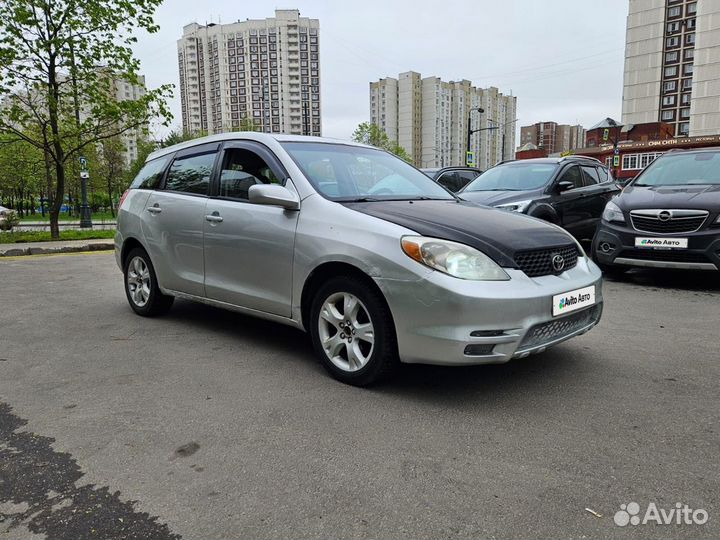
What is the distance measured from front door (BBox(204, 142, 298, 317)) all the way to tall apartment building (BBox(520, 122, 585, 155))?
116780 mm

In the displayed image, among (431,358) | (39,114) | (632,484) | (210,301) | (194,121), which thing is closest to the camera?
(632,484)

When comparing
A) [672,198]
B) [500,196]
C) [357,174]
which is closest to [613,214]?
[672,198]

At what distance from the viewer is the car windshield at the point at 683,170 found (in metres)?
7.51

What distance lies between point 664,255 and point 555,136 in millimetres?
122097

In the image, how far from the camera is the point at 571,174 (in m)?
9.47

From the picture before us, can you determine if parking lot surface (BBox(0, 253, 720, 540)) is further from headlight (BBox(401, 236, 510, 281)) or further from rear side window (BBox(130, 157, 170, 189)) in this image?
rear side window (BBox(130, 157, 170, 189))

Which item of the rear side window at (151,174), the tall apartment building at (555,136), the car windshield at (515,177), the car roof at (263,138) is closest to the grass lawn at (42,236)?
the rear side window at (151,174)

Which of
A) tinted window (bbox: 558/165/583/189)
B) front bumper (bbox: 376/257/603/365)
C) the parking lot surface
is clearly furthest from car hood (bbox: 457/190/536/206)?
front bumper (bbox: 376/257/603/365)

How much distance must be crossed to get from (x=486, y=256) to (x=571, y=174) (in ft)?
22.8

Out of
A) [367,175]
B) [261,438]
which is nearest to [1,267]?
[367,175]

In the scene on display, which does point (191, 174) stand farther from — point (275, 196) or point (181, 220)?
point (275, 196)

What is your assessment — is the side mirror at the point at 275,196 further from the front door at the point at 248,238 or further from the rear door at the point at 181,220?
the rear door at the point at 181,220

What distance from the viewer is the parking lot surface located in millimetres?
2219

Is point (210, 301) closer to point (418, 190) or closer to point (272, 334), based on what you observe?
point (272, 334)
